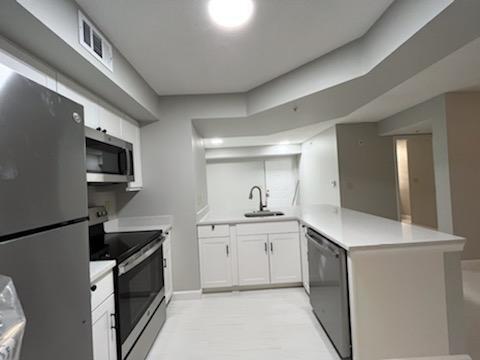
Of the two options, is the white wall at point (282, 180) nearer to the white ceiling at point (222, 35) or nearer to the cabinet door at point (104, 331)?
the white ceiling at point (222, 35)

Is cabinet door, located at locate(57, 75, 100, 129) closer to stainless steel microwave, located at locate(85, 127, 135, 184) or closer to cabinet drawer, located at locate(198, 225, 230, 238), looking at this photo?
stainless steel microwave, located at locate(85, 127, 135, 184)

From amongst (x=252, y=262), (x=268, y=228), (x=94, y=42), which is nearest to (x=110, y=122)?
(x=94, y=42)

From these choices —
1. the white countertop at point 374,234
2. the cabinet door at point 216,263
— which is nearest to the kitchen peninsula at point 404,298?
the white countertop at point 374,234

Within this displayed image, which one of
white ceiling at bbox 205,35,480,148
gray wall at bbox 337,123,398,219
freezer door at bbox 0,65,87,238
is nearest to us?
freezer door at bbox 0,65,87,238

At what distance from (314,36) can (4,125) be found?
1.95 m

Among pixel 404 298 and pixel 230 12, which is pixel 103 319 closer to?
pixel 404 298

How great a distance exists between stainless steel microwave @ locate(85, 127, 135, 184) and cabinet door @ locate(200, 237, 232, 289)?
126cm

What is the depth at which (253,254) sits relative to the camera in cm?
314

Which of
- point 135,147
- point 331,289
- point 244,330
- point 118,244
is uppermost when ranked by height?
point 135,147

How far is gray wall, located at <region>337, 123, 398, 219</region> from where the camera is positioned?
15.3 ft

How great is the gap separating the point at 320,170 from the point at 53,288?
16.9 feet

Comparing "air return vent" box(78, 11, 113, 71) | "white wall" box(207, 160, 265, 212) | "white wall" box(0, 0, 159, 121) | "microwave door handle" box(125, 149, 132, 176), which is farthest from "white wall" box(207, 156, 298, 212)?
"air return vent" box(78, 11, 113, 71)

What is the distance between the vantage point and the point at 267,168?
6.91m

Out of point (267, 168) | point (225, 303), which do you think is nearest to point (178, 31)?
point (225, 303)
